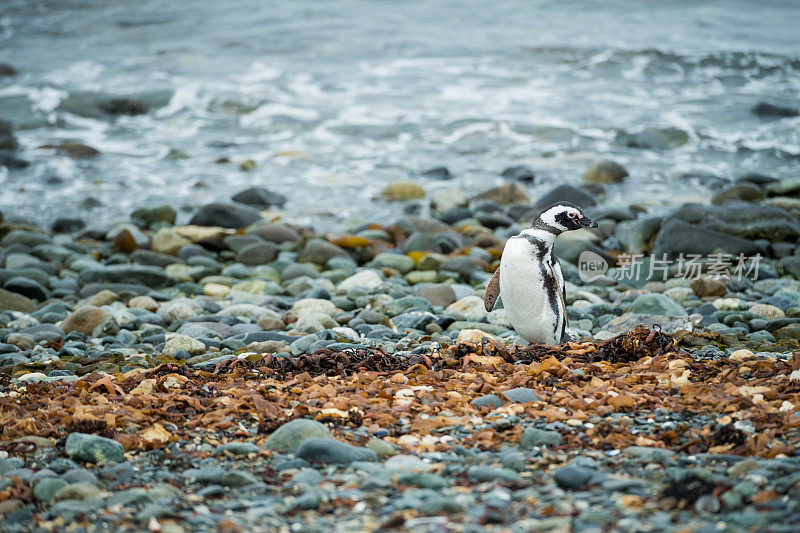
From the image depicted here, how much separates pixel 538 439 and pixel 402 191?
26.6 ft

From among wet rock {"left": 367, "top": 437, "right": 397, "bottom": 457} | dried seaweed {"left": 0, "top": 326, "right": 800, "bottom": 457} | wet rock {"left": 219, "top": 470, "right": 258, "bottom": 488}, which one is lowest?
dried seaweed {"left": 0, "top": 326, "right": 800, "bottom": 457}

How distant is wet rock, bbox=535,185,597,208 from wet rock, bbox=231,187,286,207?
144 inches

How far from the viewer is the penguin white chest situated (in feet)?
15.7

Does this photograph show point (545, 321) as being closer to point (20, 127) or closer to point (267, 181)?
point (267, 181)

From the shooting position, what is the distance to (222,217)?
9.73 meters

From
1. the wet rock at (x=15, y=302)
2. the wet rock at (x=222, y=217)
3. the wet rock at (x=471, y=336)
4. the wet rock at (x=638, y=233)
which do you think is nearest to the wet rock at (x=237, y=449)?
the wet rock at (x=471, y=336)

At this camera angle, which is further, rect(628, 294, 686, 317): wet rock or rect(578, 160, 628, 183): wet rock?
rect(578, 160, 628, 183): wet rock

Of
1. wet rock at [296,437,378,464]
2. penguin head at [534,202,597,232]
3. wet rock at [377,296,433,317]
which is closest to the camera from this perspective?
wet rock at [296,437,378,464]

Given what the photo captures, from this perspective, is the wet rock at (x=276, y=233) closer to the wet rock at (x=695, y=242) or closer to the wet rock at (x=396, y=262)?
the wet rock at (x=396, y=262)

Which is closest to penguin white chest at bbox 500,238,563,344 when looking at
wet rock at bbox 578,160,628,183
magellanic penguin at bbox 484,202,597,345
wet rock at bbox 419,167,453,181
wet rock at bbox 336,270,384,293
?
magellanic penguin at bbox 484,202,597,345

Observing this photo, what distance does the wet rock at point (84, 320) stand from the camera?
236 inches

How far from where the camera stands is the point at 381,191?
37.3 feet

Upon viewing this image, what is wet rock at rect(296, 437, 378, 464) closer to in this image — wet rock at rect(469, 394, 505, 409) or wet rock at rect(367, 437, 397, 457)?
wet rock at rect(367, 437, 397, 457)

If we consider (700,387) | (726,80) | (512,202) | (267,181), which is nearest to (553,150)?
(512,202)
